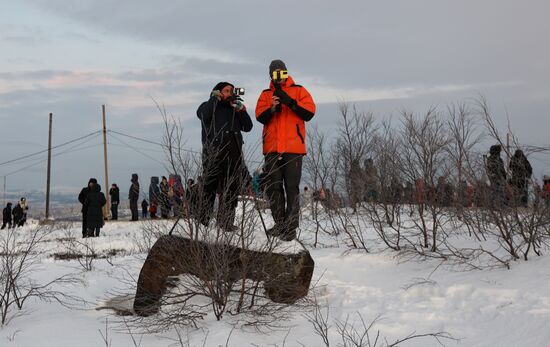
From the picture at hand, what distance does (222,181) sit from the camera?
17.3ft

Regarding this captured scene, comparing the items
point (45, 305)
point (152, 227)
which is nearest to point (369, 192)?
point (152, 227)

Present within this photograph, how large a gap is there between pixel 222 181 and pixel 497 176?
2.94 meters

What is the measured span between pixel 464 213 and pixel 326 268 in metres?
1.74

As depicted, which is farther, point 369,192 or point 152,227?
point 369,192

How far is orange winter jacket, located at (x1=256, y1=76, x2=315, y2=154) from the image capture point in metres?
5.56

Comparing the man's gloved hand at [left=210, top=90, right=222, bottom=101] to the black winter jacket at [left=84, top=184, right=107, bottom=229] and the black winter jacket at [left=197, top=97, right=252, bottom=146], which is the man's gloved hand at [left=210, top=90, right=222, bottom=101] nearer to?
the black winter jacket at [left=197, top=97, right=252, bottom=146]

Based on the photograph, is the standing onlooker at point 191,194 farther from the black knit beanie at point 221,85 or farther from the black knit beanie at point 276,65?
the black knit beanie at point 276,65

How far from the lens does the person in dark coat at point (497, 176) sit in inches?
220

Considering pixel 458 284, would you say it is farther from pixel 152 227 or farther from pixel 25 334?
pixel 25 334

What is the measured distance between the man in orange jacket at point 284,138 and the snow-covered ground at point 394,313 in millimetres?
903

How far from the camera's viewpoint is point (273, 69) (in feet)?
18.5

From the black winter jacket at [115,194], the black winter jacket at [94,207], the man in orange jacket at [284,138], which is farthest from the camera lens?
the black winter jacket at [115,194]

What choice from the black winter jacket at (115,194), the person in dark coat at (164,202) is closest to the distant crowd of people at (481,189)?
the person in dark coat at (164,202)

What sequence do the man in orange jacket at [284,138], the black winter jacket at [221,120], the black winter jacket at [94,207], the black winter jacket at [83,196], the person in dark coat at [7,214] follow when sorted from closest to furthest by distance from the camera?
the black winter jacket at [221,120]
the man in orange jacket at [284,138]
the black winter jacket at [94,207]
the black winter jacket at [83,196]
the person in dark coat at [7,214]
